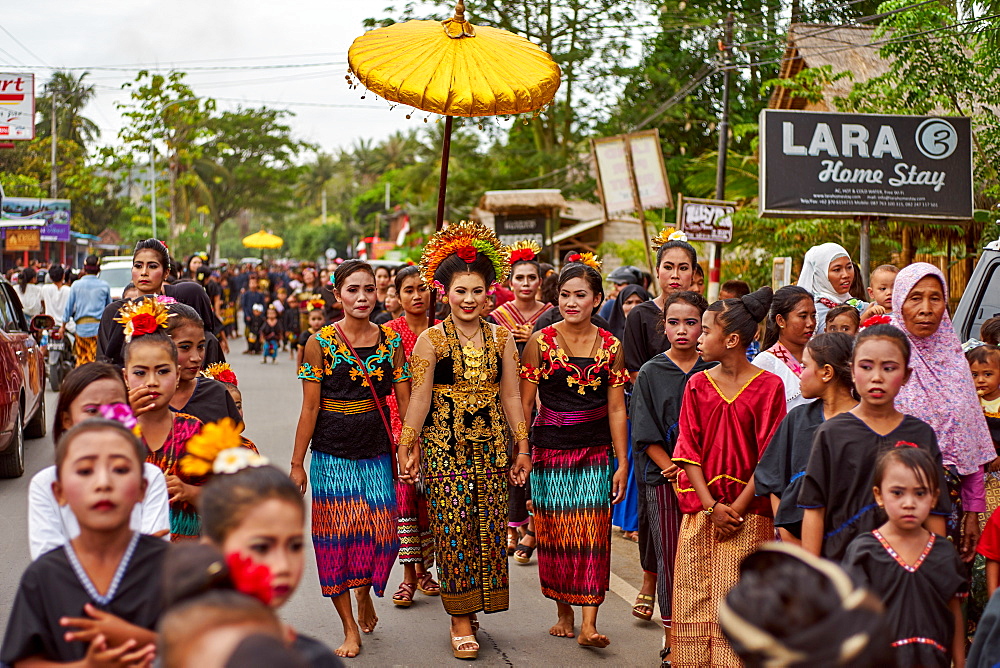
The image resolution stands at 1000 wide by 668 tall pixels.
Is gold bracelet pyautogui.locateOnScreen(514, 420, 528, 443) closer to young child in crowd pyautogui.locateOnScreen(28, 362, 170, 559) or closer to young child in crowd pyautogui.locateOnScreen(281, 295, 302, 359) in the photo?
young child in crowd pyautogui.locateOnScreen(28, 362, 170, 559)

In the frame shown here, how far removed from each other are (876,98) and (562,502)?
36.2 ft

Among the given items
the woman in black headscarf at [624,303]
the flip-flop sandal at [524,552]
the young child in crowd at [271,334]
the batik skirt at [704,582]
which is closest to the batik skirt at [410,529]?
the flip-flop sandal at [524,552]

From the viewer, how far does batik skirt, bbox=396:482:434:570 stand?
22.4ft

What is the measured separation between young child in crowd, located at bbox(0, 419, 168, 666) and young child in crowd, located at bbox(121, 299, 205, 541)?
50.1 inches

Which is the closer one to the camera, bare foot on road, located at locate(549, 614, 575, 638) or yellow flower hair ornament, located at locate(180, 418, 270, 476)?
yellow flower hair ornament, located at locate(180, 418, 270, 476)

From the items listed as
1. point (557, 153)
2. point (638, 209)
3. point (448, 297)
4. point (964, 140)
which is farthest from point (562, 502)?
point (557, 153)

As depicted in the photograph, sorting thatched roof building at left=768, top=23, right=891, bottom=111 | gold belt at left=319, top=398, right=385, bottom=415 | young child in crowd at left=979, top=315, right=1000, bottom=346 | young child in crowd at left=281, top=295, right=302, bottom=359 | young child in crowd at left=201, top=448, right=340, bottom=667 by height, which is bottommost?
young child in crowd at left=281, top=295, right=302, bottom=359

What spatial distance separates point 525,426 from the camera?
6.06 meters

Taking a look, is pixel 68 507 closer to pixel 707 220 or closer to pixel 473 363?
pixel 473 363

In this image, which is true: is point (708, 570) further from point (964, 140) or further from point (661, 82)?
point (661, 82)

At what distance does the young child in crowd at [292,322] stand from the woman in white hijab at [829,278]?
53.9 feet

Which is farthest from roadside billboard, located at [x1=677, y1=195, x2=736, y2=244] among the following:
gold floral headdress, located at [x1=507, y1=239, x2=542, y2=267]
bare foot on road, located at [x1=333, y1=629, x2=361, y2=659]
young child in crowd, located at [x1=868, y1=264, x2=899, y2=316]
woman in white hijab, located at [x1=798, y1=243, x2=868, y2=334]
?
bare foot on road, located at [x1=333, y1=629, x2=361, y2=659]

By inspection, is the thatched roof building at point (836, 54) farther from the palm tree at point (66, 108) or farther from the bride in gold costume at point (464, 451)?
the palm tree at point (66, 108)

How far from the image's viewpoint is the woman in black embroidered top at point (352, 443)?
600 centimetres
